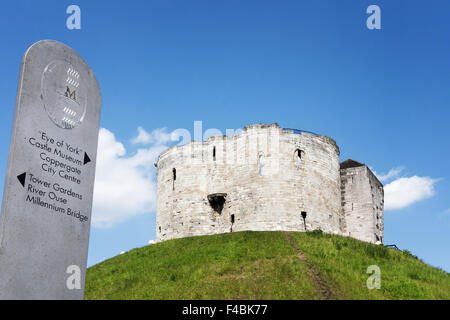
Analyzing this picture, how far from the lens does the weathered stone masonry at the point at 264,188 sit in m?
31.4

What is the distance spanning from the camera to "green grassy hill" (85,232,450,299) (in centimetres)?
1825

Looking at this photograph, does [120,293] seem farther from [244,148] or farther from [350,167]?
[350,167]

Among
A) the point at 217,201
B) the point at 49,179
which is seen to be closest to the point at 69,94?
the point at 49,179

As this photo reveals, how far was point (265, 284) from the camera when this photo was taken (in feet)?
61.0

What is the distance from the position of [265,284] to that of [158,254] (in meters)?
9.33

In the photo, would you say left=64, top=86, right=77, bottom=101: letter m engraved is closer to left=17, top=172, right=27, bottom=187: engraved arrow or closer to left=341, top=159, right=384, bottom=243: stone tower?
left=17, top=172, right=27, bottom=187: engraved arrow

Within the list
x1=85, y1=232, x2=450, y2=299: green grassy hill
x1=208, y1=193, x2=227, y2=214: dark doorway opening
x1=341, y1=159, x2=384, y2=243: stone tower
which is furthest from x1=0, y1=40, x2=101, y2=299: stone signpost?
x1=341, y1=159, x2=384, y2=243: stone tower

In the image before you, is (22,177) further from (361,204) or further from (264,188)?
(361,204)

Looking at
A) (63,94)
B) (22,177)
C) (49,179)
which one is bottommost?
(22,177)

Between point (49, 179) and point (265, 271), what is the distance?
1314 centimetres

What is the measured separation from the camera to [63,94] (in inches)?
354

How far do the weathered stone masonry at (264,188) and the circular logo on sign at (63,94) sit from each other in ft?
73.7

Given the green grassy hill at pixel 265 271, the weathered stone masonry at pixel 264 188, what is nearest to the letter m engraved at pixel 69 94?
the green grassy hill at pixel 265 271
